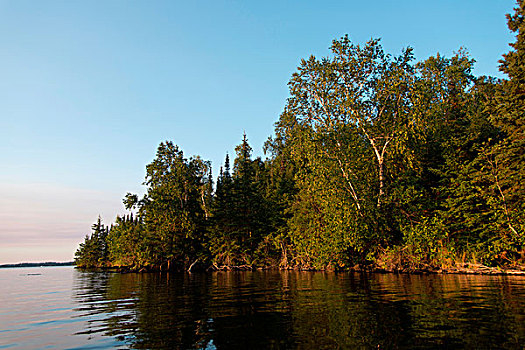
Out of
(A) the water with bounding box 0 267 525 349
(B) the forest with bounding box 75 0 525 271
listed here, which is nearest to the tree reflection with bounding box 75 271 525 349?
(A) the water with bounding box 0 267 525 349

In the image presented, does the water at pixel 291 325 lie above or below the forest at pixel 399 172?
below

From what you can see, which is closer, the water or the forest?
the water

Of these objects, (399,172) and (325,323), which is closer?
(325,323)

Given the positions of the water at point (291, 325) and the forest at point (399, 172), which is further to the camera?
the forest at point (399, 172)

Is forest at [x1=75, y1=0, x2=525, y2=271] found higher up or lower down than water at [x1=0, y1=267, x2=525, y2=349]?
higher up

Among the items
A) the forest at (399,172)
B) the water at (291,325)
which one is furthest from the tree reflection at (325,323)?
the forest at (399,172)

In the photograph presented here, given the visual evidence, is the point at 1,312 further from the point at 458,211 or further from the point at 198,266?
the point at 198,266

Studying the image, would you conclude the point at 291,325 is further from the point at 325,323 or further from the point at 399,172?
the point at 399,172

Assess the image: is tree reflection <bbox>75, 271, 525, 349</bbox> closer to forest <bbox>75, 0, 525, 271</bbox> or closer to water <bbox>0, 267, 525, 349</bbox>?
water <bbox>0, 267, 525, 349</bbox>

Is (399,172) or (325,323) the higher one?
(399,172)

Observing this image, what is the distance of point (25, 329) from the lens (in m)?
8.89

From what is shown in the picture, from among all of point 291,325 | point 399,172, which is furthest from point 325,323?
point 399,172

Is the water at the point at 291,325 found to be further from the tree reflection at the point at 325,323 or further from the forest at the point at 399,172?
the forest at the point at 399,172

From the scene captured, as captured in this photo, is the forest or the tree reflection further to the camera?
the forest
